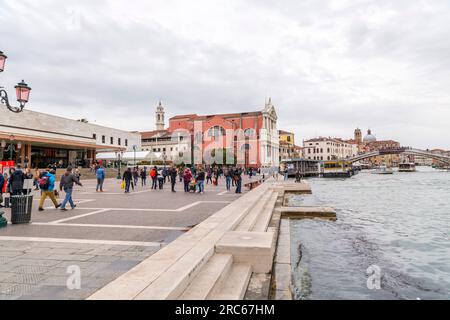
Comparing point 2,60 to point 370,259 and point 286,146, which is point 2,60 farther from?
point 286,146

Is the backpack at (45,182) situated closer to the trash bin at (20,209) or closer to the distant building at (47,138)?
the trash bin at (20,209)

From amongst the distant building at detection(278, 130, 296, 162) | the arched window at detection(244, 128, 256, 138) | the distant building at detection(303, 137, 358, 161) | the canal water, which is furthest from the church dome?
the canal water

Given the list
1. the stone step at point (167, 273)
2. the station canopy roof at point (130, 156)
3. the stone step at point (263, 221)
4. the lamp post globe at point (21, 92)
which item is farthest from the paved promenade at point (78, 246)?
the station canopy roof at point (130, 156)

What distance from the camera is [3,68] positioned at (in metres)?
8.54

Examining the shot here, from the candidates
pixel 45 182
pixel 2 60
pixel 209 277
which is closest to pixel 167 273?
pixel 209 277

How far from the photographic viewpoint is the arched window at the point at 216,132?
8369cm

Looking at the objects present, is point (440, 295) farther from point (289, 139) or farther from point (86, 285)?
point (289, 139)

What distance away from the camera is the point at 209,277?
14.1 feet

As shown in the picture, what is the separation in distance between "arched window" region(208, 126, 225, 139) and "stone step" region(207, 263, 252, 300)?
258 feet

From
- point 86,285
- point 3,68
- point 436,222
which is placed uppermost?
point 3,68

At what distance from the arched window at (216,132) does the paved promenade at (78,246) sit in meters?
73.5
